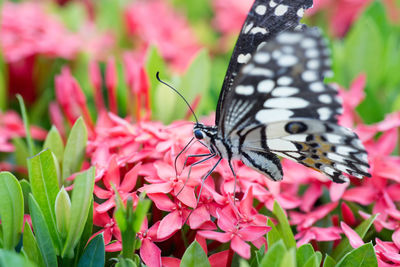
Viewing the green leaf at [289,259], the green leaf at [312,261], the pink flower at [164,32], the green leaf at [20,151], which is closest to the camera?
the green leaf at [289,259]

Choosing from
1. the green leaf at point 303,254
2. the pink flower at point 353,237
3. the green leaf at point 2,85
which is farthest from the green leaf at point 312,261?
the green leaf at point 2,85

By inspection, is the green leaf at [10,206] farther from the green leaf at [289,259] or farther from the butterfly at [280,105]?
the green leaf at [289,259]

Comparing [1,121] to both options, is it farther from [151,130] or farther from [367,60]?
[367,60]

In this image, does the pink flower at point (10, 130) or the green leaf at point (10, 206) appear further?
the pink flower at point (10, 130)

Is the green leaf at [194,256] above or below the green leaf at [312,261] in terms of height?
below

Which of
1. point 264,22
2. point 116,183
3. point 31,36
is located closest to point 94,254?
point 116,183

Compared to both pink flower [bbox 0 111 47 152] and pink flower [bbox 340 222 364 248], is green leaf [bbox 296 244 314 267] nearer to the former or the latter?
pink flower [bbox 340 222 364 248]

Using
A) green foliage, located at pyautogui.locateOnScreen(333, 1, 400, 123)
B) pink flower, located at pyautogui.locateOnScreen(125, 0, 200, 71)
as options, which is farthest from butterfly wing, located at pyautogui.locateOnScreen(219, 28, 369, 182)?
pink flower, located at pyautogui.locateOnScreen(125, 0, 200, 71)
